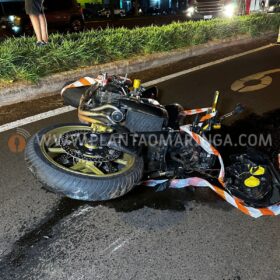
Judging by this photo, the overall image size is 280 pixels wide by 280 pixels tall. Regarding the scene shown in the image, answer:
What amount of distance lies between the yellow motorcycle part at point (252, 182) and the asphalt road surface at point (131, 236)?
267mm

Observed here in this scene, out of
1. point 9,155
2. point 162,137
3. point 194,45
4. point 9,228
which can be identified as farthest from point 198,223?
point 194,45

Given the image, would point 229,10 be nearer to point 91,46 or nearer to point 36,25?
point 91,46

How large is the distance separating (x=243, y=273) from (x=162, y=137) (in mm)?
1245

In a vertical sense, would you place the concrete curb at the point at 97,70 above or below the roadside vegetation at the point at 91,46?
below

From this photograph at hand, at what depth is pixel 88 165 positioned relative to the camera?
290cm

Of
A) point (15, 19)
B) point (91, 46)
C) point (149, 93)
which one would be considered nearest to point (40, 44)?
point (91, 46)

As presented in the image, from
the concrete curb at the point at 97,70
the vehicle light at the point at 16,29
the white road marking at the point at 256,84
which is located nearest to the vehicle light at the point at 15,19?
the vehicle light at the point at 16,29

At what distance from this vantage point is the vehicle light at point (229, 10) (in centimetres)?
1323

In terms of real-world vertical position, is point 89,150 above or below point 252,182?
above

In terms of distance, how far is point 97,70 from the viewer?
6.78 meters

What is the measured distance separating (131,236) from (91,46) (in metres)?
5.33

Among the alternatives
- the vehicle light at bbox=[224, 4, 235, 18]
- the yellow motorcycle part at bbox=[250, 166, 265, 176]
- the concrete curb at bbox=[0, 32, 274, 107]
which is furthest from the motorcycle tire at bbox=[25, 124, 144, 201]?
the vehicle light at bbox=[224, 4, 235, 18]

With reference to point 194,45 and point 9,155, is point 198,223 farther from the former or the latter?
point 194,45

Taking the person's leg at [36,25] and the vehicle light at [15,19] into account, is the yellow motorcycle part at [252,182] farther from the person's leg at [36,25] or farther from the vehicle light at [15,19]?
the vehicle light at [15,19]
